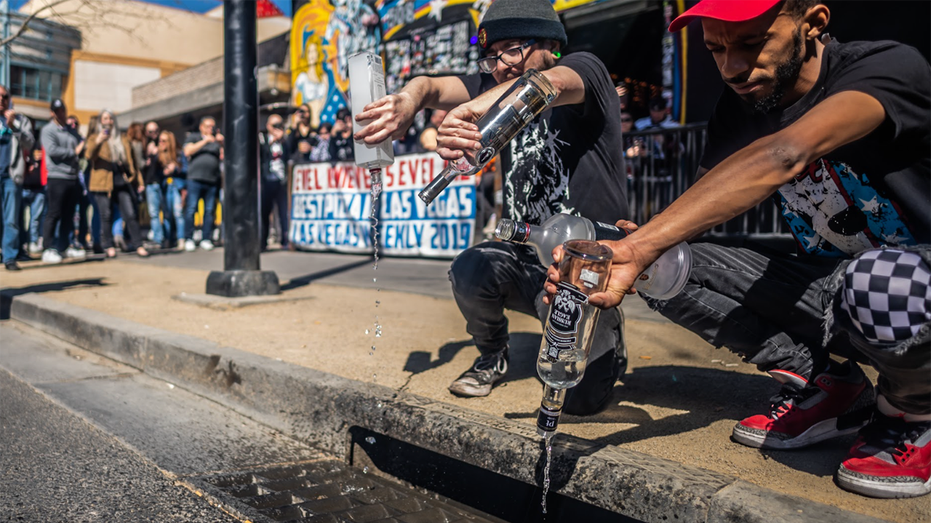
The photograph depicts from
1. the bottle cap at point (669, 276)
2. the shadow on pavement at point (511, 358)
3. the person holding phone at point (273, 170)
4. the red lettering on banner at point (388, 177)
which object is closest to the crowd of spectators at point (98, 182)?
the person holding phone at point (273, 170)

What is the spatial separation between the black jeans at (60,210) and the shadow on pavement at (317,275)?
426 centimetres

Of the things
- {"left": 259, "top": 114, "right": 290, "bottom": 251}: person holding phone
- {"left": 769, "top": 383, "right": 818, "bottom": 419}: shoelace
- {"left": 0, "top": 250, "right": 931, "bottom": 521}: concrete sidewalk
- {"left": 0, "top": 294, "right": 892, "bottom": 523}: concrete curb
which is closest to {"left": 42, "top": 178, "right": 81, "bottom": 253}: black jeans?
{"left": 259, "top": 114, "right": 290, "bottom": 251}: person holding phone

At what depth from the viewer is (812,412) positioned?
2330 millimetres

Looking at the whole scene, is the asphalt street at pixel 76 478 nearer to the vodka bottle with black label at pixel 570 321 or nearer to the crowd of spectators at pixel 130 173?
the vodka bottle with black label at pixel 570 321

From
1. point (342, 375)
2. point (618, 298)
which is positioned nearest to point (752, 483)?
point (618, 298)

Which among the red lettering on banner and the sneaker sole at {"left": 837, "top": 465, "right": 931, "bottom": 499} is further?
the red lettering on banner

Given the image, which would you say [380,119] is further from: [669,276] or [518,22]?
[669,276]

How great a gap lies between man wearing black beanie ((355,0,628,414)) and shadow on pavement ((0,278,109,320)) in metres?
5.03

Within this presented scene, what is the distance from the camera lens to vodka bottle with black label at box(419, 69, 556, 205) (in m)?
2.26

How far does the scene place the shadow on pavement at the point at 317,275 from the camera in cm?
682

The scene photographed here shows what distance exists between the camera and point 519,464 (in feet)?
7.70

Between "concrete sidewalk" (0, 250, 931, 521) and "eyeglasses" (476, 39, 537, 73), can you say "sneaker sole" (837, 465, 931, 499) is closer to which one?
"concrete sidewalk" (0, 250, 931, 521)

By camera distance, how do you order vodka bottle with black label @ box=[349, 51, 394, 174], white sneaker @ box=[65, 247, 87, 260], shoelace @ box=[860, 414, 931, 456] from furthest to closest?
1. white sneaker @ box=[65, 247, 87, 260]
2. vodka bottle with black label @ box=[349, 51, 394, 174]
3. shoelace @ box=[860, 414, 931, 456]

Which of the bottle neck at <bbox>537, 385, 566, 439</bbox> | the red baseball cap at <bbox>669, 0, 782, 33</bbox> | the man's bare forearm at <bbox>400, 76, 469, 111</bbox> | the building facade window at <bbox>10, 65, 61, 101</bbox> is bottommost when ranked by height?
the bottle neck at <bbox>537, 385, 566, 439</bbox>
